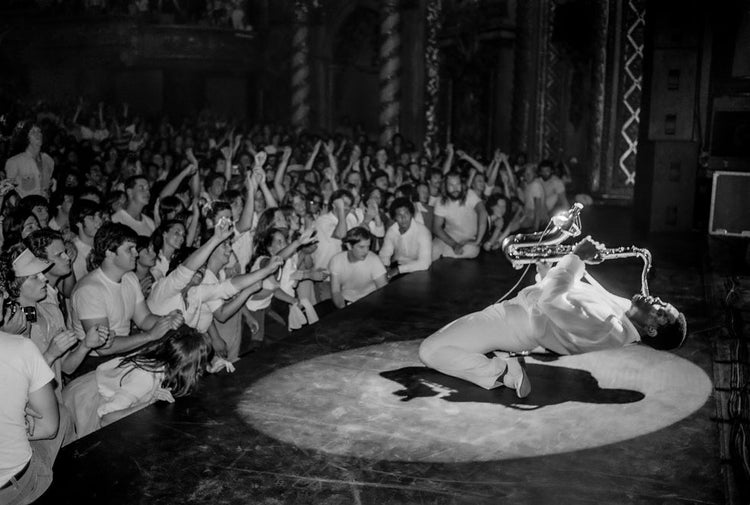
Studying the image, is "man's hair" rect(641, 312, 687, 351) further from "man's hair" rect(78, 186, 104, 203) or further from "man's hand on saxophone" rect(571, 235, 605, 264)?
"man's hair" rect(78, 186, 104, 203)

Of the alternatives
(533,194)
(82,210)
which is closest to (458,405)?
(82,210)

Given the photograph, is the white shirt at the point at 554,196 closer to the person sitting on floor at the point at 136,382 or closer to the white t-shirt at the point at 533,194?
the white t-shirt at the point at 533,194

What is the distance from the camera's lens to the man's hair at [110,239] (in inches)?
177

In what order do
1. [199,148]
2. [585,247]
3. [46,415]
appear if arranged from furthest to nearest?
1. [199,148]
2. [585,247]
3. [46,415]

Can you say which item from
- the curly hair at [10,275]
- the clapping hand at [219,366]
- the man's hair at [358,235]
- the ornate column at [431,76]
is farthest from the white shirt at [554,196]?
the curly hair at [10,275]

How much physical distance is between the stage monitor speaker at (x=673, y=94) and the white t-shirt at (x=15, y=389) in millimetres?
8549

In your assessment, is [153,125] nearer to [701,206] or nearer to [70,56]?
[70,56]

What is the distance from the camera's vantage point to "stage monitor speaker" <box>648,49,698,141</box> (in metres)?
9.55

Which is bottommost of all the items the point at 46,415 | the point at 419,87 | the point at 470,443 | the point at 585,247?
the point at 470,443

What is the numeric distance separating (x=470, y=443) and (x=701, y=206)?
301 inches

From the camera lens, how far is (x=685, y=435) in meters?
3.67

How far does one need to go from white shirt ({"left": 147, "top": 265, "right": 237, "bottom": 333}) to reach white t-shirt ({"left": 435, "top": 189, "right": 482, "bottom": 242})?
11.8 feet

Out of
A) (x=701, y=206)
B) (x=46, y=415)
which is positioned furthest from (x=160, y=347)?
(x=701, y=206)

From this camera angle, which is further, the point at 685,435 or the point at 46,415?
the point at 685,435
